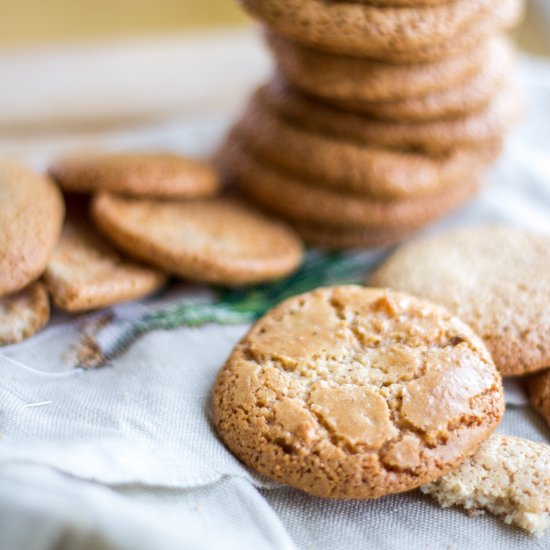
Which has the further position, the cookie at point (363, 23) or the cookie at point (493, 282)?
the cookie at point (363, 23)

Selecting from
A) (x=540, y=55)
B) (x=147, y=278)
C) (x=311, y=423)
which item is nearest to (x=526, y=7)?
(x=540, y=55)

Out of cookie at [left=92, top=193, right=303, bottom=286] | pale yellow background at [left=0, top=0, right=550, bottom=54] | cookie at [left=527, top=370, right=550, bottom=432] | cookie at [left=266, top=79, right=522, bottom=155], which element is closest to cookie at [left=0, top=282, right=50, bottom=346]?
cookie at [left=92, top=193, right=303, bottom=286]

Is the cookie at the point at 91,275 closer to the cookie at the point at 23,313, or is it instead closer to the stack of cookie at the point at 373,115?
the cookie at the point at 23,313

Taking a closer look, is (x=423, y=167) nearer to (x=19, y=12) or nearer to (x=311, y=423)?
(x=311, y=423)

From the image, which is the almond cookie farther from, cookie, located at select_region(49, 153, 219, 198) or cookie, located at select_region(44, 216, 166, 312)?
cookie, located at select_region(49, 153, 219, 198)

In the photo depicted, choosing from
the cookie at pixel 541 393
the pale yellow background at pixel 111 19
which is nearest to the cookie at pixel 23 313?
the cookie at pixel 541 393
